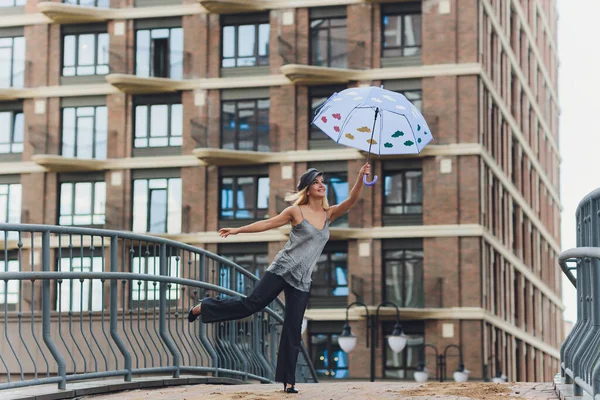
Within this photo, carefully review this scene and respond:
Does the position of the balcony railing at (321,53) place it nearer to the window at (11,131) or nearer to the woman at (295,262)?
the window at (11,131)

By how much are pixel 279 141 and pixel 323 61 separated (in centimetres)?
354

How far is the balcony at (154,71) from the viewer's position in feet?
161

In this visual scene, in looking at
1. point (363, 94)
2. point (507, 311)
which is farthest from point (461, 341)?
point (363, 94)

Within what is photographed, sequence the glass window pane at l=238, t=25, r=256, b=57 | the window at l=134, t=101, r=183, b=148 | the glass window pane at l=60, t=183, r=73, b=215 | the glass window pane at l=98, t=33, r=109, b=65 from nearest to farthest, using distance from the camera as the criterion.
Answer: the glass window pane at l=238, t=25, r=256, b=57
the window at l=134, t=101, r=183, b=148
the glass window pane at l=60, t=183, r=73, b=215
the glass window pane at l=98, t=33, r=109, b=65

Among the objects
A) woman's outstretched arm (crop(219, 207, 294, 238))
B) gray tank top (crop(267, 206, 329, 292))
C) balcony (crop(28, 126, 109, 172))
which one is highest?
balcony (crop(28, 126, 109, 172))

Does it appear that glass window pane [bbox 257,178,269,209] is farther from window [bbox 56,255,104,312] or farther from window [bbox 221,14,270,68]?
window [bbox 56,255,104,312]

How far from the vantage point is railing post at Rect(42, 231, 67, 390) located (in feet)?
35.9

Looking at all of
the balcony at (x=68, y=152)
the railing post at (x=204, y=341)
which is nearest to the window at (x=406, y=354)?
the balcony at (x=68, y=152)

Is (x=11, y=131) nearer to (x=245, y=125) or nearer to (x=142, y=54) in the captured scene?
(x=142, y=54)

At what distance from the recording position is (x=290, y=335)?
11.4m

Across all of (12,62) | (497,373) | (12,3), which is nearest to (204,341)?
(497,373)

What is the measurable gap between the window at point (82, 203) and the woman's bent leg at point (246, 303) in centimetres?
3813

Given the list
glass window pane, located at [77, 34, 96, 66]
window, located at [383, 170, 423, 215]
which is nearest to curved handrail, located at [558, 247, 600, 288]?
window, located at [383, 170, 423, 215]

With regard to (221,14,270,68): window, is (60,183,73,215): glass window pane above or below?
below
